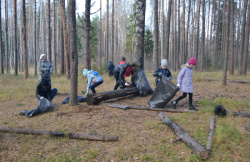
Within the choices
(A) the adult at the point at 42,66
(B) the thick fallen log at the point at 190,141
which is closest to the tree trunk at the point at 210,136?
(B) the thick fallen log at the point at 190,141

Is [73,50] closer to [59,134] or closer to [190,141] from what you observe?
[59,134]

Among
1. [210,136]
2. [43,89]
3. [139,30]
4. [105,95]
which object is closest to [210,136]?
[210,136]

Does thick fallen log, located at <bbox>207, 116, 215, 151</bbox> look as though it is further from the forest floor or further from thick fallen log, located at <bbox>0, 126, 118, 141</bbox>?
thick fallen log, located at <bbox>0, 126, 118, 141</bbox>

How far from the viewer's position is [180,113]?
5824 millimetres

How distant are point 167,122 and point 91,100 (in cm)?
Result: 315

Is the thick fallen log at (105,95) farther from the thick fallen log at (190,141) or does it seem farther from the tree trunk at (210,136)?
the tree trunk at (210,136)

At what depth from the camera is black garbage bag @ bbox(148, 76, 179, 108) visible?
6.19 meters

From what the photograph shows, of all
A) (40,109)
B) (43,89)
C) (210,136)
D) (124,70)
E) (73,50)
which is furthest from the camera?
(124,70)

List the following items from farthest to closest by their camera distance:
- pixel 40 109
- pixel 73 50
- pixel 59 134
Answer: pixel 73 50 < pixel 40 109 < pixel 59 134

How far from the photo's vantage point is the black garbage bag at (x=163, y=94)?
20.3 ft

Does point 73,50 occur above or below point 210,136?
above

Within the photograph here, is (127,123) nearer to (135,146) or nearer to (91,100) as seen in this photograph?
(135,146)

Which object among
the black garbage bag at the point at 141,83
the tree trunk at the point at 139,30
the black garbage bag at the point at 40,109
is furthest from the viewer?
the tree trunk at the point at 139,30

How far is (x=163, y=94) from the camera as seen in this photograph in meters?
6.36
